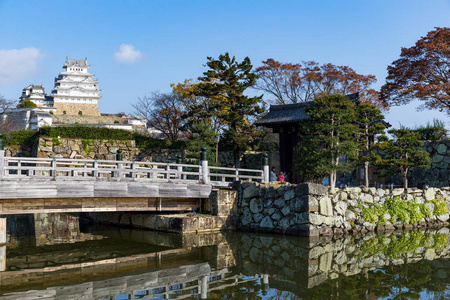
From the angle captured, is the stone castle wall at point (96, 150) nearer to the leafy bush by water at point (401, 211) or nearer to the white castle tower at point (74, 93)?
the leafy bush by water at point (401, 211)

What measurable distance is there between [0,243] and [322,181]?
1463 centimetres

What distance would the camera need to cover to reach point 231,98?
25.2 meters

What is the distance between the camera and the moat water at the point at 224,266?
746 cm

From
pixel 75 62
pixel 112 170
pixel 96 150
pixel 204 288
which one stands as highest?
pixel 75 62

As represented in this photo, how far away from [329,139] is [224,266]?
8.18 m

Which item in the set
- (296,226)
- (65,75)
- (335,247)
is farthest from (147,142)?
(65,75)

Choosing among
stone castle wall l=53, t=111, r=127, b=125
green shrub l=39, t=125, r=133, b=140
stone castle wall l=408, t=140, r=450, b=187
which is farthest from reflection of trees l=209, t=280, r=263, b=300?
stone castle wall l=53, t=111, r=127, b=125

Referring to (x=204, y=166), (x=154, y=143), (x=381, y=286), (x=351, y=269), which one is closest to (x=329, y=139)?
(x=204, y=166)

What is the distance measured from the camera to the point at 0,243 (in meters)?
11.9

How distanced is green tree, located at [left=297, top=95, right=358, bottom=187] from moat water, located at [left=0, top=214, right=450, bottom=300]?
3.31 metres

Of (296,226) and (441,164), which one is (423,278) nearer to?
(296,226)

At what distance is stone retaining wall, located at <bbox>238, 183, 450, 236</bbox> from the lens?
13.5m

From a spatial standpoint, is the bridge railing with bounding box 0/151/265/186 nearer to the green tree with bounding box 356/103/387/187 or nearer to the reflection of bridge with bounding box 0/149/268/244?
the reflection of bridge with bounding box 0/149/268/244

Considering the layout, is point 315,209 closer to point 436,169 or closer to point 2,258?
point 2,258
